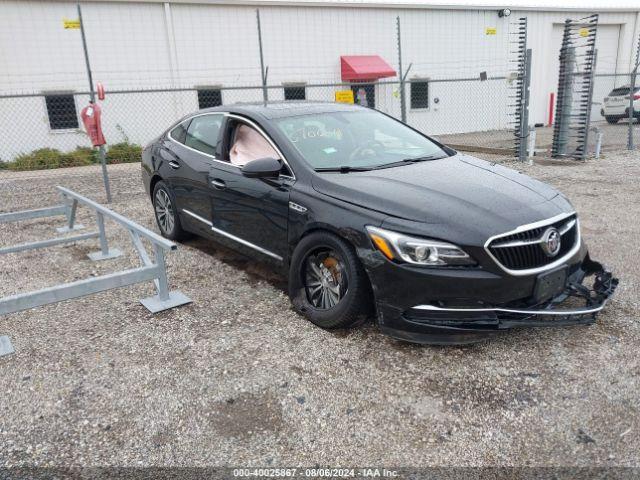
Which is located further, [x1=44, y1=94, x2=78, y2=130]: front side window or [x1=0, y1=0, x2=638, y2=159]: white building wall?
[x1=44, y1=94, x2=78, y2=130]: front side window

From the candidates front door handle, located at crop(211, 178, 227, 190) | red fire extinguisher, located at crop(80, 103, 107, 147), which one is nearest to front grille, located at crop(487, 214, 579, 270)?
front door handle, located at crop(211, 178, 227, 190)

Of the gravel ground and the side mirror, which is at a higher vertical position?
the side mirror

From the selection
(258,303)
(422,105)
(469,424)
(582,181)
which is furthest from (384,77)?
(469,424)

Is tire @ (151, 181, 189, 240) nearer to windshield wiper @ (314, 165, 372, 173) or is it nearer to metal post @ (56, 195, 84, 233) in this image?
metal post @ (56, 195, 84, 233)

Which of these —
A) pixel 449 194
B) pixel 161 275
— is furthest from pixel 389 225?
pixel 161 275

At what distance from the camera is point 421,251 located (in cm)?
308

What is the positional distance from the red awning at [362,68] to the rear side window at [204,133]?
511 inches

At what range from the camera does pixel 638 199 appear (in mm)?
7594

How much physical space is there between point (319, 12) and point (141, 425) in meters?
16.7

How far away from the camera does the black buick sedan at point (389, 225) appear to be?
309cm

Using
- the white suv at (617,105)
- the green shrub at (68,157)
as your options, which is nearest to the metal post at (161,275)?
the green shrub at (68,157)

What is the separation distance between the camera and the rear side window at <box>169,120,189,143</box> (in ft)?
18.0

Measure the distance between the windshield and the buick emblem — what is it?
130 cm

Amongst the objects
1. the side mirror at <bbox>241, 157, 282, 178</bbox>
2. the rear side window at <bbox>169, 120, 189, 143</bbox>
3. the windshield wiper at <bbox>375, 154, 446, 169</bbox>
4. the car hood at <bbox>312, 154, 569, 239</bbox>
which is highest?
the rear side window at <bbox>169, 120, 189, 143</bbox>
